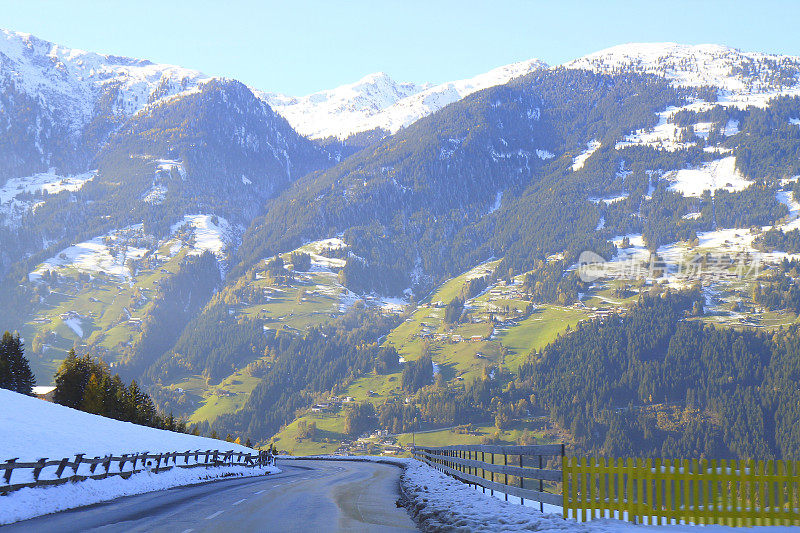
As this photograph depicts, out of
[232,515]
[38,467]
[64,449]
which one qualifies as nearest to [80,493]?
[38,467]

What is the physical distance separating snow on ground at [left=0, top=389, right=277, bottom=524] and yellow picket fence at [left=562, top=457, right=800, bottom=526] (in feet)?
53.2

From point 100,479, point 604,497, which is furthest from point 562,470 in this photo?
point 100,479

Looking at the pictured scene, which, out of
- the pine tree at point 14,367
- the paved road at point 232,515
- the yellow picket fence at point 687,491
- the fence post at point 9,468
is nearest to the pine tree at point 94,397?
the pine tree at point 14,367

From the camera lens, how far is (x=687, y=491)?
15.9 metres

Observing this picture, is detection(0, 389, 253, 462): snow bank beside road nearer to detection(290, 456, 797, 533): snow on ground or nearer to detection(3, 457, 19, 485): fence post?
detection(3, 457, 19, 485): fence post

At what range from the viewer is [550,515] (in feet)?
55.0

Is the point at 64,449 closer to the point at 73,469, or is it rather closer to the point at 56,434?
the point at 56,434

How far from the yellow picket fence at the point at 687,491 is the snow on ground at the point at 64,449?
1620cm

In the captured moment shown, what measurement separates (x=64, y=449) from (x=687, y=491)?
36.1 meters

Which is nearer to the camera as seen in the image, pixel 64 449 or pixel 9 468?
pixel 9 468

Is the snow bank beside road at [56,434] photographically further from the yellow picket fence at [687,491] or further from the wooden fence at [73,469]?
the yellow picket fence at [687,491]

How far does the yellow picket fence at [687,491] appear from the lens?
1598 cm

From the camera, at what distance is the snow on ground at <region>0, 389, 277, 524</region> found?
24.4m

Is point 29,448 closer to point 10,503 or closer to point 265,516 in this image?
point 10,503
